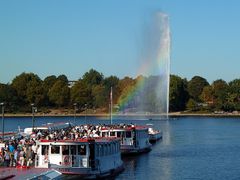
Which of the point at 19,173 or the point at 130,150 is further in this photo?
the point at 130,150

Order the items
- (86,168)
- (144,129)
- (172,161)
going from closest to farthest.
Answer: (86,168)
(172,161)
(144,129)

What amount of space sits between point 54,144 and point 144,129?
3556 centimetres

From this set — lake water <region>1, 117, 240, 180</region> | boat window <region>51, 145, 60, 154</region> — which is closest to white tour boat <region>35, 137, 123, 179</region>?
boat window <region>51, 145, 60, 154</region>

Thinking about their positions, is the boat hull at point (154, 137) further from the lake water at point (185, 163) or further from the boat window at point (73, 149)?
the boat window at point (73, 149)

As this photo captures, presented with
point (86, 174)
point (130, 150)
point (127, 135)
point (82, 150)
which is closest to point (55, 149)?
point (82, 150)

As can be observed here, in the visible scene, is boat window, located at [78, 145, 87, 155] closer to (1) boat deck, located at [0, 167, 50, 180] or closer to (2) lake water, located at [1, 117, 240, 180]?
(2) lake water, located at [1, 117, 240, 180]

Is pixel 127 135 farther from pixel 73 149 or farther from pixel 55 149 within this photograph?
pixel 55 149

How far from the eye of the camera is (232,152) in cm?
8875

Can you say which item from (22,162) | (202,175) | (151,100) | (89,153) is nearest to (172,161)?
(202,175)

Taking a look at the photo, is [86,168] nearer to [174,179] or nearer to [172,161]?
[174,179]

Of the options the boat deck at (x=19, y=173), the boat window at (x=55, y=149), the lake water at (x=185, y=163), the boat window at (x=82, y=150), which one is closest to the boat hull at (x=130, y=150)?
the lake water at (x=185, y=163)

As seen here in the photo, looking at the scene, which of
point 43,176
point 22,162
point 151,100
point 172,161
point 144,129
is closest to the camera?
point 43,176

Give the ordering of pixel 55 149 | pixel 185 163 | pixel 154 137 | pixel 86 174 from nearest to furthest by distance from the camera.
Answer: pixel 86 174, pixel 55 149, pixel 185 163, pixel 154 137

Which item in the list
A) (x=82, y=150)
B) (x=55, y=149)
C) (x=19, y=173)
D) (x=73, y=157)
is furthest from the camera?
(x=82, y=150)
